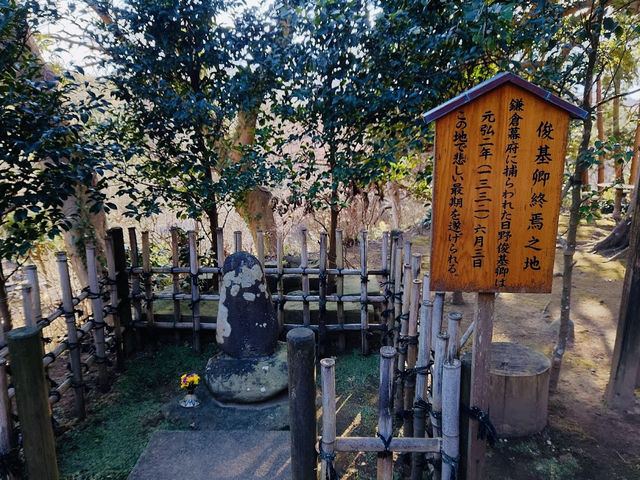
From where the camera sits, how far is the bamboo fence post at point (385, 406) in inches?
78.8

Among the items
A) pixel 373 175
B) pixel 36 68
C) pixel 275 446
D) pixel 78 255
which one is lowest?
pixel 275 446

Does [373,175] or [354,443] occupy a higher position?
[373,175]

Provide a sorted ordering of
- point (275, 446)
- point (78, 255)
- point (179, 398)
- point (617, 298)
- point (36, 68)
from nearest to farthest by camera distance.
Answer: point (275, 446), point (36, 68), point (179, 398), point (78, 255), point (617, 298)

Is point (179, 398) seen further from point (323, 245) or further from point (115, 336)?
point (323, 245)

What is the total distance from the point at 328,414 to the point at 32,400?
5.76 feet

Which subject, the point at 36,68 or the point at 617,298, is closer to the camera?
the point at 36,68

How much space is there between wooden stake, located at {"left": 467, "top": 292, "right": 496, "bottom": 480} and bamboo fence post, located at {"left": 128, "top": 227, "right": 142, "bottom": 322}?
410cm

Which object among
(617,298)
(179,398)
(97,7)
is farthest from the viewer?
(617,298)

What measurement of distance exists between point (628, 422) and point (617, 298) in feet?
14.6

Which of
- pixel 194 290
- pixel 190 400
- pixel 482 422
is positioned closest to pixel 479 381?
pixel 482 422

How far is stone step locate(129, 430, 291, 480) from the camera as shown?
9.49 ft

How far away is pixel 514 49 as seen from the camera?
4.18 meters

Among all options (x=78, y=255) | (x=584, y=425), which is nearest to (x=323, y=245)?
(x=584, y=425)

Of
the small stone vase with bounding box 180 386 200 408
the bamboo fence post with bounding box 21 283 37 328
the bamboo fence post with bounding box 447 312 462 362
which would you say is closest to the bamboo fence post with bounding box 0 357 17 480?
the bamboo fence post with bounding box 21 283 37 328
